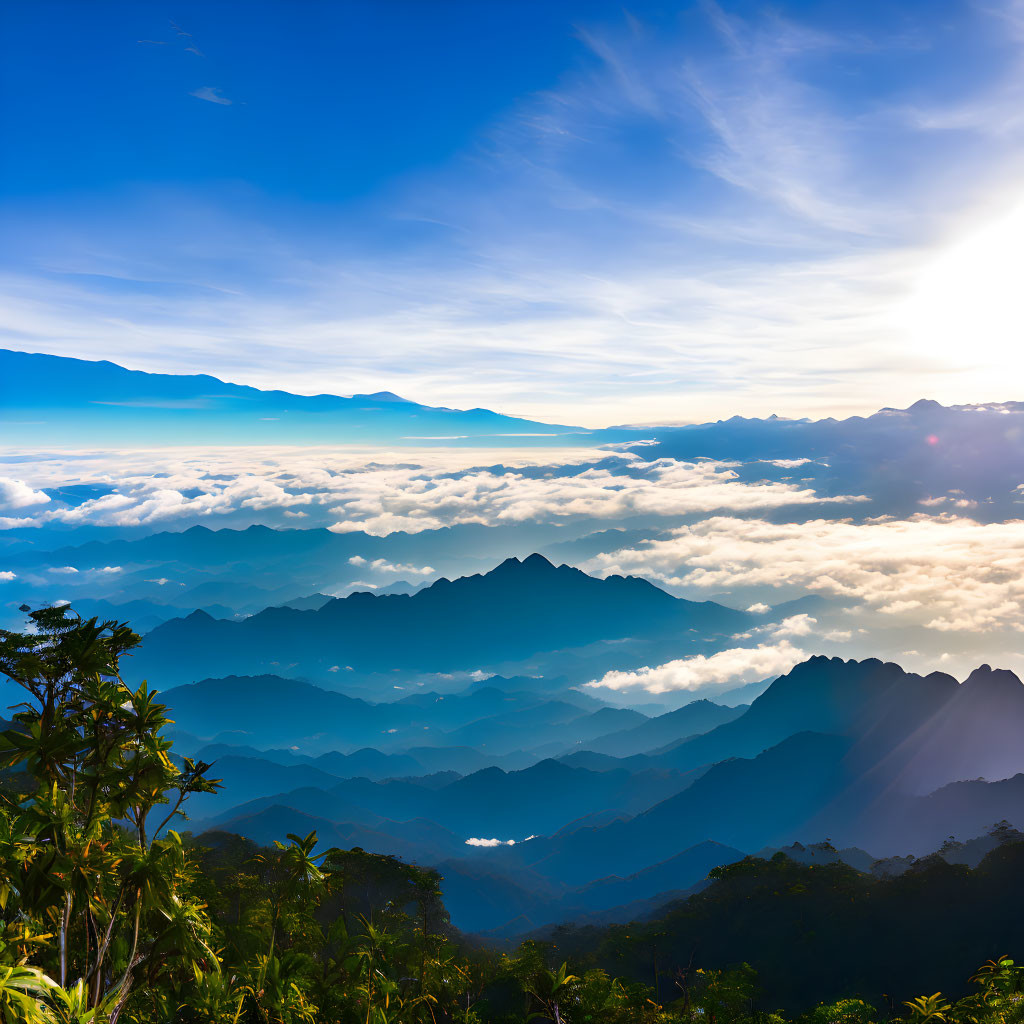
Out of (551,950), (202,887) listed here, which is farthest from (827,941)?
(202,887)

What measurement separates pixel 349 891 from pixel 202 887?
3818cm

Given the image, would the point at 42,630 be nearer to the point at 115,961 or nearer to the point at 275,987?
the point at 115,961

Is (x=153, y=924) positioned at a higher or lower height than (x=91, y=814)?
lower

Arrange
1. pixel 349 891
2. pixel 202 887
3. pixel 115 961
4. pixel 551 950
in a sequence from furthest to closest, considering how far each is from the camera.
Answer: pixel 551 950 < pixel 349 891 < pixel 202 887 < pixel 115 961

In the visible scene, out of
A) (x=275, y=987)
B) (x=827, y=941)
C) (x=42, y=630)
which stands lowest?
(x=827, y=941)

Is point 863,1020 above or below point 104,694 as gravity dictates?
below

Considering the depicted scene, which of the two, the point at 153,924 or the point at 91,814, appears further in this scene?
the point at 153,924

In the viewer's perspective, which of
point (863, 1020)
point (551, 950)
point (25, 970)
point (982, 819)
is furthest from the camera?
point (982, 819)

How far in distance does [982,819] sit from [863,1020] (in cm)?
19679

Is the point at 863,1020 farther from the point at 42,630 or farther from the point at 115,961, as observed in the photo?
the point at 42,630

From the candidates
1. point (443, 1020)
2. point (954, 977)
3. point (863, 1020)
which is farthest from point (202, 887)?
point (954, 977)

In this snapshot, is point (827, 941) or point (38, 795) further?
point (827, 941)

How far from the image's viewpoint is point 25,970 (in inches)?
423

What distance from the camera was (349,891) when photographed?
76.7 metres
